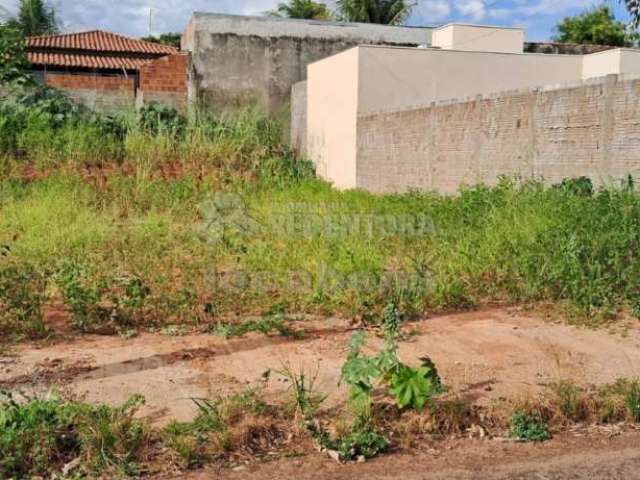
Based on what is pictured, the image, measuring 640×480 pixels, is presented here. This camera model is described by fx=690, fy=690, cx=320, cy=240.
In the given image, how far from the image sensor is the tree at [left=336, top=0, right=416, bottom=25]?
23.9 meters

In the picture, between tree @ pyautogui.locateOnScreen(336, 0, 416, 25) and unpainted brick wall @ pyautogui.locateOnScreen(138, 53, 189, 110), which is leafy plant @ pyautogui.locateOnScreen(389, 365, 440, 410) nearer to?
unpainted brick wall @ pyautogui.locateOnScreen(138, 53, 189, 110)

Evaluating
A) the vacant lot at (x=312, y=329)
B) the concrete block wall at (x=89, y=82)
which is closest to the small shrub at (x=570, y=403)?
the vacant lot at (x=312, y=329)

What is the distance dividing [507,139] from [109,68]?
1970 cm

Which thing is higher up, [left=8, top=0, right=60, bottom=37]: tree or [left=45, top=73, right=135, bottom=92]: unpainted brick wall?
[left=8, top=0, right=60, bottom=37]: tree

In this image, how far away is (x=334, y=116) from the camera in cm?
1391

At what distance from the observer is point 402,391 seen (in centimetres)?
342

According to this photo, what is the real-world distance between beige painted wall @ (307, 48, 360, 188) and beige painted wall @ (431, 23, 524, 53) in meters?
3.79

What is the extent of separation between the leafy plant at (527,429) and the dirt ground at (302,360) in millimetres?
277

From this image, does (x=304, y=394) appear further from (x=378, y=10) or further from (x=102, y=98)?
(x=378, y=10)

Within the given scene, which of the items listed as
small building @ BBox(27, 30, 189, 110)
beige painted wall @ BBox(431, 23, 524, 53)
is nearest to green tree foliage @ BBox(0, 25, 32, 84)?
small building @ BBox(27, 30, 189, 110)

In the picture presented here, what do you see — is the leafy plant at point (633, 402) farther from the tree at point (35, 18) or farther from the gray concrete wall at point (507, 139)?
the tree at point (35, 18)

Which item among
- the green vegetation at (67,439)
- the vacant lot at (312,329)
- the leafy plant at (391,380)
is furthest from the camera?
the leafy plant at (391,380)

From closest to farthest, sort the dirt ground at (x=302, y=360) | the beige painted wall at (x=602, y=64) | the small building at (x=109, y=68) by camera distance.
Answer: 1. the dirt ground at (x=302, y=360)
2. the beige painted wall at (x=602, y=64)
3. the small building at (x=109, y=68)

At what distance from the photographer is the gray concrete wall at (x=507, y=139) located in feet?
23.7
